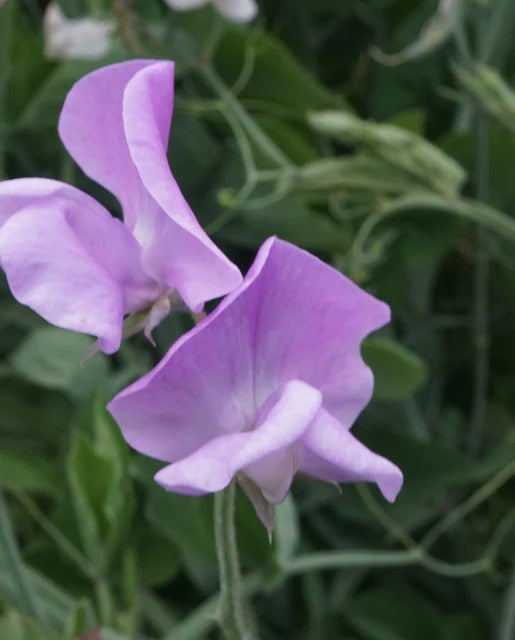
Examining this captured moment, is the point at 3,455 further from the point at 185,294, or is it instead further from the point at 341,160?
the point at 185,294

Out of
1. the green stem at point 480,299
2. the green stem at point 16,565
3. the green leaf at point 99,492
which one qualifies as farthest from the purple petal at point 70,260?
the green stem at point 480,299

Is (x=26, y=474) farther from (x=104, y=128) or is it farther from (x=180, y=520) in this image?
(x=104, y=128)

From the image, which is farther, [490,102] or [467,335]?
[467,335]

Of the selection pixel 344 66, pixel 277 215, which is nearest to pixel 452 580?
pixel 277 215

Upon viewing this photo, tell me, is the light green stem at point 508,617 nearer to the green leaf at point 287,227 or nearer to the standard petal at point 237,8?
the green leaf at point 287,227

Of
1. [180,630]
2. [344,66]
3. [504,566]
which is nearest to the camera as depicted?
[180,630]

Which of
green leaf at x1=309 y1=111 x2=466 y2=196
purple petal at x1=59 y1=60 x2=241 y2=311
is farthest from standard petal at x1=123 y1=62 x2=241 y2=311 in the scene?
green leaf at x1=309 y1=111 x2=466 y2=196

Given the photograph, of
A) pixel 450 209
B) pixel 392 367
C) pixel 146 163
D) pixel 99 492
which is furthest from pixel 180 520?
pixel 146 163
